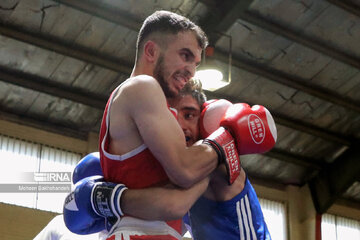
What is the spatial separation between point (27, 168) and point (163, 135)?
17.1 ft

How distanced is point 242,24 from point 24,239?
334cm

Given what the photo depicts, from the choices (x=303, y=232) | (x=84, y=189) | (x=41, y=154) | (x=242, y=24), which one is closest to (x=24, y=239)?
(x=41, y=154)

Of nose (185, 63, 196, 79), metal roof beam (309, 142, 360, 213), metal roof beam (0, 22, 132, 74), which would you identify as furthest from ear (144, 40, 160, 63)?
metal roof beam (309, 142, 360, 213)

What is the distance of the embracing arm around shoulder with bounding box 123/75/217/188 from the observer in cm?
196

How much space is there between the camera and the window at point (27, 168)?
679 centimetres

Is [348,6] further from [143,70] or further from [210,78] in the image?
[143,70]

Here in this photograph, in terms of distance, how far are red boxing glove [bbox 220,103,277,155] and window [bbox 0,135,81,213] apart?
487 centimetres

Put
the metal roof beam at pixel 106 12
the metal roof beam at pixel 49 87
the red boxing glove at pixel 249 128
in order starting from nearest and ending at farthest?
the red boxing glove at pixel 249 128
the metal roof beam at pixel 106 12
the metal roof beam at pixel 49 87

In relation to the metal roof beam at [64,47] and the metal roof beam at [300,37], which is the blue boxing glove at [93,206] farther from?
the metal roof beam at [300,37]

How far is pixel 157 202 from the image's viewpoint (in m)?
1.97

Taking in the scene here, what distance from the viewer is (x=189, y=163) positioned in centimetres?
198

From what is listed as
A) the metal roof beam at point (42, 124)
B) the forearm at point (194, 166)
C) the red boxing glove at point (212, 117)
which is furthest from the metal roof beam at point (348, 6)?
the forearm at point (194, 166)

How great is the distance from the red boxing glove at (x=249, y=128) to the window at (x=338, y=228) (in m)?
7.39

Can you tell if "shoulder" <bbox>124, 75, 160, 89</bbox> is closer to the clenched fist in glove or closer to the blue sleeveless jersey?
the clenched fist in glove
